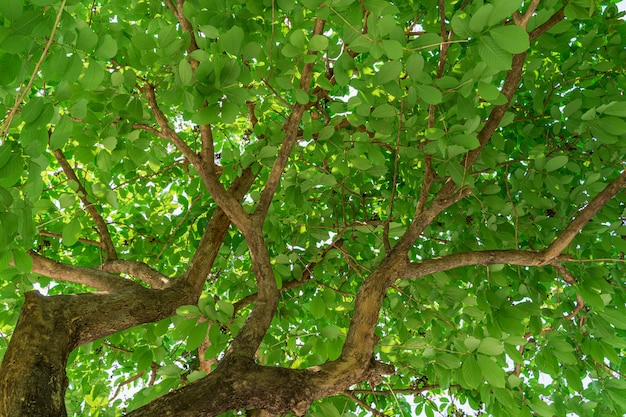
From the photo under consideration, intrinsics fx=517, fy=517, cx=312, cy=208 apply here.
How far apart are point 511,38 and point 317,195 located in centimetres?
259

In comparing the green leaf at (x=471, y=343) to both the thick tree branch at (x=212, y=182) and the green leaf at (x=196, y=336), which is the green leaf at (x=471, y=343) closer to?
the green leaf at (x=196, y=336)

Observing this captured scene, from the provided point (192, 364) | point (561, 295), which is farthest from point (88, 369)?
point (561, 295)

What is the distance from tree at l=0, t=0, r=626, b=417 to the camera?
1.80 m

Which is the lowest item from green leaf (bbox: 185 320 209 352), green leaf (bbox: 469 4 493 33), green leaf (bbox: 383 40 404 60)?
green leaf (bbox: 185 320 209 352)

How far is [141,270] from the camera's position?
129 inches

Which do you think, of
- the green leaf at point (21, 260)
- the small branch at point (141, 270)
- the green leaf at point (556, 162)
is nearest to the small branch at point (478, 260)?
the green leaf at point (556, 162)

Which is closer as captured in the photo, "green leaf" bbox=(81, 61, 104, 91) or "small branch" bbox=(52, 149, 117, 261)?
"green leaf" bbox=(81, 61, 104, 91)

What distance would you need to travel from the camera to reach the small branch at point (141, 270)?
3.21m

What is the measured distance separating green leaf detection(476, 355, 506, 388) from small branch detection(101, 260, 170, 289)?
1.89m

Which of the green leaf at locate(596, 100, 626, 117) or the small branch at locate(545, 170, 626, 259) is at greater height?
the green leaf at locate(596, 100, 626, 117)

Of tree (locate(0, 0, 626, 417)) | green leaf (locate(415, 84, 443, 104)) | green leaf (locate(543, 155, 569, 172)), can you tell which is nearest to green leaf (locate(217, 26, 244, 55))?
tree (locate(0, 0, 626, 417))

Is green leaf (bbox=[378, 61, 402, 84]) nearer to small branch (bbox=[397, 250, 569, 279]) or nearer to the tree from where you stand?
the tree

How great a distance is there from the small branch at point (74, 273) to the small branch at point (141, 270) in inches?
11.0

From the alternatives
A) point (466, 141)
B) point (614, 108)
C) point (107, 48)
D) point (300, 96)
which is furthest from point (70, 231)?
point (614, 108)
